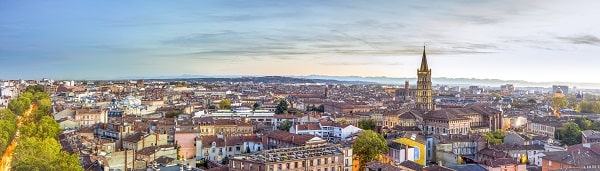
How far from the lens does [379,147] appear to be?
4681cm

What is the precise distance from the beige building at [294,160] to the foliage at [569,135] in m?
32.2

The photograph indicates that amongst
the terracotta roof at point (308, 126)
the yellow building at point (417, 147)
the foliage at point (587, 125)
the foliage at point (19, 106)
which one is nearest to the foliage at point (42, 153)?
the terracotta roof at point (308, 126)

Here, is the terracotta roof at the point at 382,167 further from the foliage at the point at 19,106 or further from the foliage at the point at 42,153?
the foliage at the point at 19,106

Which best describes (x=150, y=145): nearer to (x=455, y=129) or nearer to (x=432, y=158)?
(x=432, y=158)

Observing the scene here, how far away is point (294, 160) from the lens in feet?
127

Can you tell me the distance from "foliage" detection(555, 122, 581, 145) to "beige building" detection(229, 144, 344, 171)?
3217 cm

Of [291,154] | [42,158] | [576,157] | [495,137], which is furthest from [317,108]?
[42,158]

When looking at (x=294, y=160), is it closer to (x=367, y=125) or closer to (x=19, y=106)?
(x=367, y=125)

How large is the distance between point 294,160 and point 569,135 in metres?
38.5

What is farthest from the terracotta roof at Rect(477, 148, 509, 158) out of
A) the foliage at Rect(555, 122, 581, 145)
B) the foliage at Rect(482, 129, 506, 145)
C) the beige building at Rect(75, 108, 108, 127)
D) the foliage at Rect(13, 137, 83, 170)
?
the beige building at Rect(75, 108, 108, 127)

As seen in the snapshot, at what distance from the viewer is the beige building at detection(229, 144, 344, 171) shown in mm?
37594

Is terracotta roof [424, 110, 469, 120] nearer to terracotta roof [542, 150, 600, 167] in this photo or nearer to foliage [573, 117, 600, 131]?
foliage [573, 117, 600, 131]

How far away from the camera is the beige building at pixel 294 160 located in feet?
123

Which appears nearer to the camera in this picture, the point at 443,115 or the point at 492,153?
the point at 492,153
